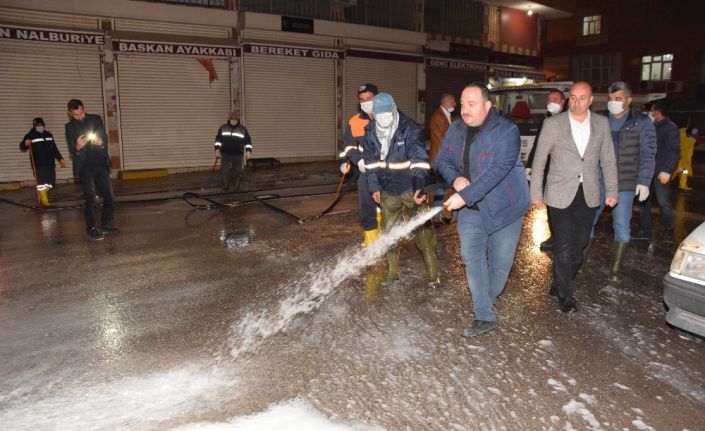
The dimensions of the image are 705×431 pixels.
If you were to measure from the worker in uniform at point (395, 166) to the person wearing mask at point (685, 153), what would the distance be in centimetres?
938

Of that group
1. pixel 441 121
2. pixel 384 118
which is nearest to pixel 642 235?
→ pixel 441 121

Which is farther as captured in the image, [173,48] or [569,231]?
[173,48]

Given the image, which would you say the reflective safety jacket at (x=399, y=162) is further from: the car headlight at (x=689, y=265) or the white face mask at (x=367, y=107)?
the car headlight at (x=689, y=265)

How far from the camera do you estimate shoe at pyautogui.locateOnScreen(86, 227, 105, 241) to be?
7998 mm

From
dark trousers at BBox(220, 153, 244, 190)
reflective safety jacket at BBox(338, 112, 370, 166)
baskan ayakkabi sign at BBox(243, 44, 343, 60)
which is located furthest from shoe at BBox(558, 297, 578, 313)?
baskan ayakkabi sign at BBox(243, 44, 343, 60)

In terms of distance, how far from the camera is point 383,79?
21.4 meters

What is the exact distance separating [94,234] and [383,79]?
15220mm

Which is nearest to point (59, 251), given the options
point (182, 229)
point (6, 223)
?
point (182, 229)

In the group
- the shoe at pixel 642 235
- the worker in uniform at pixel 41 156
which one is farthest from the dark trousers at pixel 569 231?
the worker in uniform at pixel 41 156

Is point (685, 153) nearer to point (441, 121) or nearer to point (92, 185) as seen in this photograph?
point (441, 121)

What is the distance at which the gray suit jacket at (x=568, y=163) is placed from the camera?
4.62m

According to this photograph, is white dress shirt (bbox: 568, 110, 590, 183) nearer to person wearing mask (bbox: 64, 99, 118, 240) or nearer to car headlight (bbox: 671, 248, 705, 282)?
car headlight (bbox: 671, 248, 705, 282)

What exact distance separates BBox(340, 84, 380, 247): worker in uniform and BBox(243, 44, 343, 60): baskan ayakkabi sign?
12608 mm

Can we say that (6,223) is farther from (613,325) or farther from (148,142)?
(613,325)
